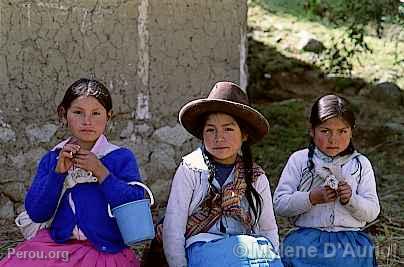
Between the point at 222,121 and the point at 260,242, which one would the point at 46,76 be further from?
the point at 260,242

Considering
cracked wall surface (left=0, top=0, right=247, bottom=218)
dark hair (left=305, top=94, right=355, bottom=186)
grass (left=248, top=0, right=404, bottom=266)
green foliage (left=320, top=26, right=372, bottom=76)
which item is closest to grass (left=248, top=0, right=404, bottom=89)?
grass (left=248, top=0, right=404, bottom=266)

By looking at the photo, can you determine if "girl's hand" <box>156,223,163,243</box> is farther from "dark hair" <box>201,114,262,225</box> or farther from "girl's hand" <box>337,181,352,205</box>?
"girl's hand" <box>337,181,352,205</box>

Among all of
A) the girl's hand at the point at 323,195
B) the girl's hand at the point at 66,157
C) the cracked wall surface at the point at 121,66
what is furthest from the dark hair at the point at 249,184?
the cracked wall surface at the point at 121,66

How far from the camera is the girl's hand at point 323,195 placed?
10.7 ft

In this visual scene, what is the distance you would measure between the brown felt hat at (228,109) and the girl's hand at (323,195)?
35 cm

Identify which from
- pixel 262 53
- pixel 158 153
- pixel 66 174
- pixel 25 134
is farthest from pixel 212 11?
pixel 262 53

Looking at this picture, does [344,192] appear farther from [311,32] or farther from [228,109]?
[311,32]

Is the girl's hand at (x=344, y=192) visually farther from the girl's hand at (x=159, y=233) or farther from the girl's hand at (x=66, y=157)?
the girl's hand at (x=66, y=157)

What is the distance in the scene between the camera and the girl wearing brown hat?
10.2 ft

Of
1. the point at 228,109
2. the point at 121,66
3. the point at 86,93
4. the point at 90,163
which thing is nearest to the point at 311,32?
the point at 121,66

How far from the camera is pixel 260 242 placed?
A: 3.04 meters

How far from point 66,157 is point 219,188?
0.68 meters

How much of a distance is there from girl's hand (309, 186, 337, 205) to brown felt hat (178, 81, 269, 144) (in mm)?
351

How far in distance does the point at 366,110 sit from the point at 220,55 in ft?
9.22
